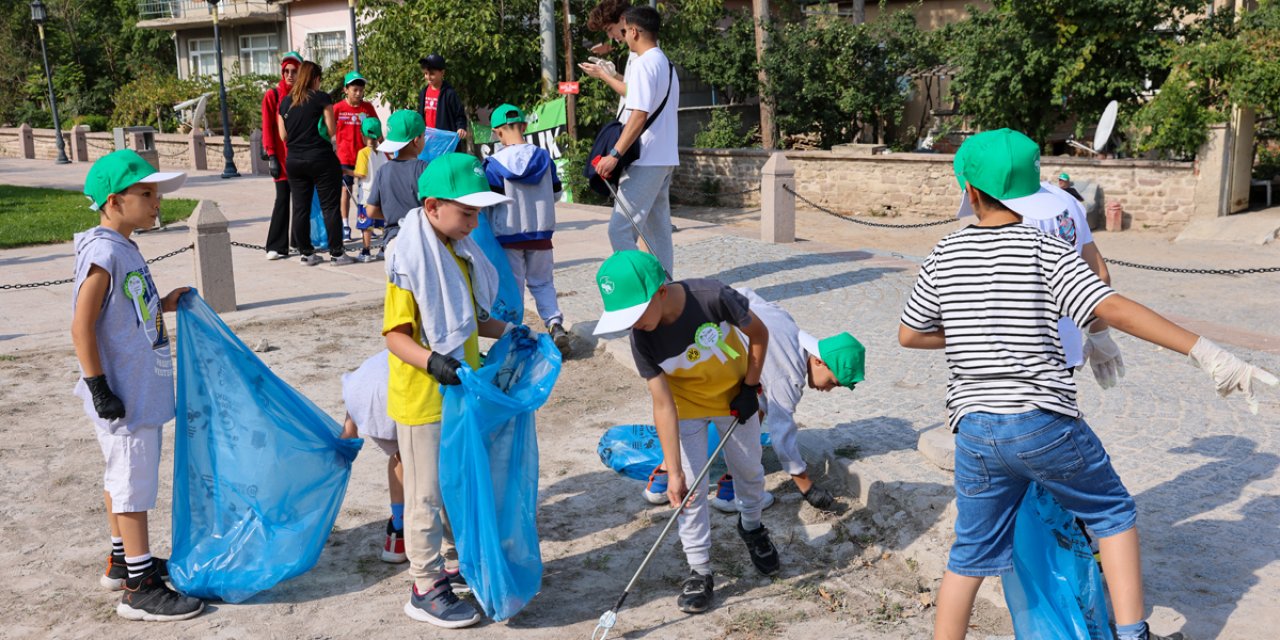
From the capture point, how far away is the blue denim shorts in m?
3.21

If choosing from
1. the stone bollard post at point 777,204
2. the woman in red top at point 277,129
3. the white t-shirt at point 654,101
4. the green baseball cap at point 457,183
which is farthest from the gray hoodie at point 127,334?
the stone bollard post at point 777,204

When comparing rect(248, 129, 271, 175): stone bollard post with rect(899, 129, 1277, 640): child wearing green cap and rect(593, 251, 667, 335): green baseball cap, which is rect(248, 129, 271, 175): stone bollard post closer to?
rect(593, 251, 667, 335): green baseball cap

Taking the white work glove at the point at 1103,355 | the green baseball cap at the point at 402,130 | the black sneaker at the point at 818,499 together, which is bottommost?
the black sneaker at the point at 818,499

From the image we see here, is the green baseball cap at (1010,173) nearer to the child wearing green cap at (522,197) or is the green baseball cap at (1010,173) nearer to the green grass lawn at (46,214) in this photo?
the child wearing green cap at (522,197)

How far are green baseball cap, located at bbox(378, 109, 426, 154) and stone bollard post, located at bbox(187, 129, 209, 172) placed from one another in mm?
17134

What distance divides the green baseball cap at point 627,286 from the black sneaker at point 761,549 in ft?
3.87

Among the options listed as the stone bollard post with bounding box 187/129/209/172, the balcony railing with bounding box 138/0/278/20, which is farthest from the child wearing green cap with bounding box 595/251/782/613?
the balcony railing with bounding box 138/0/278/20

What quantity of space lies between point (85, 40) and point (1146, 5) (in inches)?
1297

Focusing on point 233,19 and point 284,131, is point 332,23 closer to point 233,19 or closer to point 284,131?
point 233,19

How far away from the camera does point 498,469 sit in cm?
406

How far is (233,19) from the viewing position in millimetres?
32875

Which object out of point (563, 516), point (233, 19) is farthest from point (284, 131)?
point (233, 19)

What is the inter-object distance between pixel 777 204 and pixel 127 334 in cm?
878

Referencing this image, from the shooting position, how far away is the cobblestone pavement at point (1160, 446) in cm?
406
